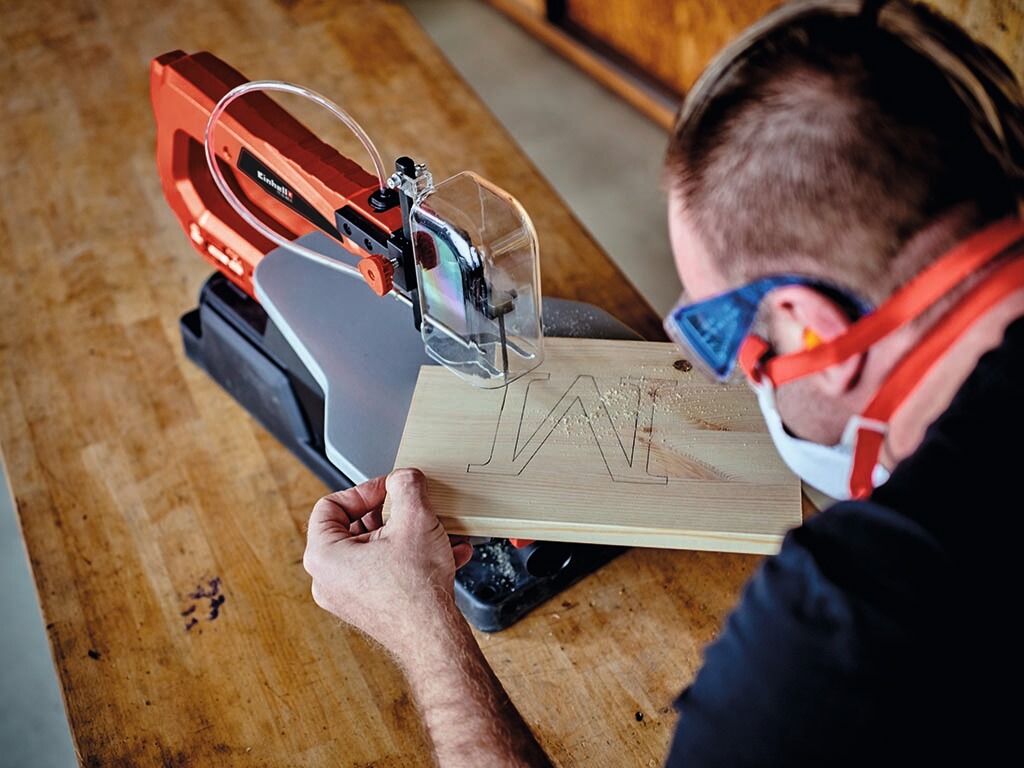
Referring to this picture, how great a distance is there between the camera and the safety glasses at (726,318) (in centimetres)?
83

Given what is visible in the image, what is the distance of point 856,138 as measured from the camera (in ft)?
2.55

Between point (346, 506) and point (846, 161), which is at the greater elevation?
point (846, 161)

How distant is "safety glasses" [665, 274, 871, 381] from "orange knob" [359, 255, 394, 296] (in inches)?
15.1

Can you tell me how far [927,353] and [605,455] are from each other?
0.43 m

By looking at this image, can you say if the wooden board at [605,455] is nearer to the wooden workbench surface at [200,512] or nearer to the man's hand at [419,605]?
the man's hand at [419,605]

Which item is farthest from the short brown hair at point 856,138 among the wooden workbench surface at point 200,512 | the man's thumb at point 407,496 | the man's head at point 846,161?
the wooden workbench surface at point 200,512

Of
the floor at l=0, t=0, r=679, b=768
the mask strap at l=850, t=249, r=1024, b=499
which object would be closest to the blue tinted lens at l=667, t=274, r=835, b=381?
the mask strap at l=850, t=249, r=1024, b=499

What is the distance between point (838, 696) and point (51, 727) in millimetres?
1771

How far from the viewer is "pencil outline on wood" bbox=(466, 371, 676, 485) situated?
115cm

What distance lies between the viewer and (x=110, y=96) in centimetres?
238

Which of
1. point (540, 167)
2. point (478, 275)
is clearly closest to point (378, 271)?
point (478, 275)

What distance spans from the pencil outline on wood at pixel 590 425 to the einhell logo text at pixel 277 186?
1.32 ft

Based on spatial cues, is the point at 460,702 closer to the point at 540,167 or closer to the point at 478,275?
the point at 478,275

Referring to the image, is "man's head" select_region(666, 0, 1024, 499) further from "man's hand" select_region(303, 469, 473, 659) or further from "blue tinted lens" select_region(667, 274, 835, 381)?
"man's hand" select_region(303, 469, 473, 659)
